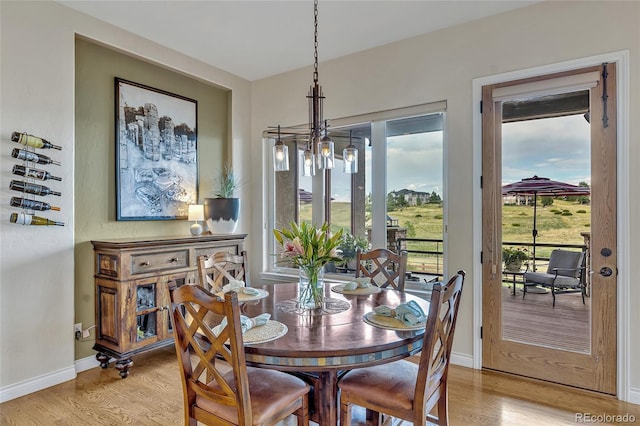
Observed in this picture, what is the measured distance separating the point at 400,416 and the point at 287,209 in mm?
3067

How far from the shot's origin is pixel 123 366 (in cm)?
290

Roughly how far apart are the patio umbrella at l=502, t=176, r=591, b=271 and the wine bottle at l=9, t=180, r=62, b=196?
11.9ft

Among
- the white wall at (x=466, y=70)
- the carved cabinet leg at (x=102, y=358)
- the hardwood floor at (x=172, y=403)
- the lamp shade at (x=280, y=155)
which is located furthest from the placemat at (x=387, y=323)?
the carved cabinet leg at (x=102, y=358)

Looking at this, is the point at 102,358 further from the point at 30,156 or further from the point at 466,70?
the point at 466,70

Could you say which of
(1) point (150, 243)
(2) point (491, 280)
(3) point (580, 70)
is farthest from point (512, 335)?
(1) point (150, 243)

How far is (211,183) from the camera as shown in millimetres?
4191

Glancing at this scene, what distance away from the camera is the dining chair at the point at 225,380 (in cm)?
141

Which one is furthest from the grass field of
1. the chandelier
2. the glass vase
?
the glass vase

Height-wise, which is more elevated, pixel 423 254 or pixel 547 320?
pixel 423 254

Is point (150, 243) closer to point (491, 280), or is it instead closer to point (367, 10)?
point (367, 10)

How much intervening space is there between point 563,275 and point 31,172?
4.12 m

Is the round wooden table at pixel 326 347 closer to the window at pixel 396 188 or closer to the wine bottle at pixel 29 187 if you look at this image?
the window at pixel 396 188

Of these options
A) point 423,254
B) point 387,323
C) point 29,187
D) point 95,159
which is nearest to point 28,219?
point 29,187

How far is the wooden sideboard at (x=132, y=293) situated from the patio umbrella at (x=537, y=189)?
290 centimetres
